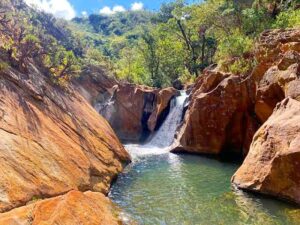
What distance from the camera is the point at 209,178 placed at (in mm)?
19391

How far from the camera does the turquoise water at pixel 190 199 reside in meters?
13.0

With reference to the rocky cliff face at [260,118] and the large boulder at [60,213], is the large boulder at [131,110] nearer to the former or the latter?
the rocky cliff face at [260,118]

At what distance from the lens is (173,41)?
54.1 metres

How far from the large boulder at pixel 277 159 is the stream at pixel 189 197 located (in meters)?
0.51

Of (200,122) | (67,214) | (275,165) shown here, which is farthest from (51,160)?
(200,122)

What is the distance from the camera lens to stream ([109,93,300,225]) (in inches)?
514

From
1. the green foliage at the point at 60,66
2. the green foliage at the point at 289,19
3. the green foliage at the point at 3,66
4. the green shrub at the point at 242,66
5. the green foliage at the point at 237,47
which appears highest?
the green foliage at the point at 289,19

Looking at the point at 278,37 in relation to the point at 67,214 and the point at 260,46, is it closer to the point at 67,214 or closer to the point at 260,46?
the point at 260,46

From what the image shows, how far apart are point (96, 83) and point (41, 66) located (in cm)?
1848

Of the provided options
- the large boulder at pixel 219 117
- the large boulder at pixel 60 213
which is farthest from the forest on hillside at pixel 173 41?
the large boulder at pixel 60 213

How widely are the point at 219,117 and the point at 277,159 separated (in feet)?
38.5

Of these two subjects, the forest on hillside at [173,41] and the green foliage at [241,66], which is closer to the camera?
the forest on hillside at [173,41]

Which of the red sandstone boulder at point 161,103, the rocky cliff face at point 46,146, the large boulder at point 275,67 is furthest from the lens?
the red sandstone boulder at point 161,103

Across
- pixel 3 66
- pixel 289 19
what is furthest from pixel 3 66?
pixel 289 19
